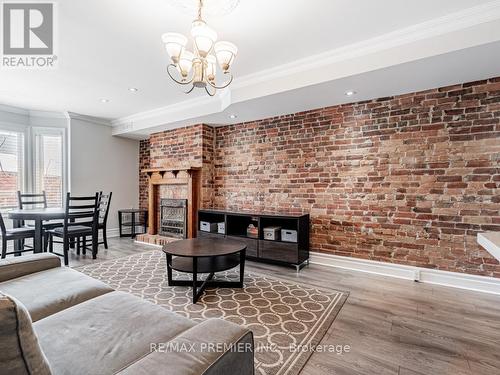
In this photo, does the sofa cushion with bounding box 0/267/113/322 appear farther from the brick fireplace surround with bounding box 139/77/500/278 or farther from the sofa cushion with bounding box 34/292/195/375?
the brick fireplace surround with bounding box 139/77/500/278

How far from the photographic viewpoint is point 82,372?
906mm

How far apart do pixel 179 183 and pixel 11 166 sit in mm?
3028

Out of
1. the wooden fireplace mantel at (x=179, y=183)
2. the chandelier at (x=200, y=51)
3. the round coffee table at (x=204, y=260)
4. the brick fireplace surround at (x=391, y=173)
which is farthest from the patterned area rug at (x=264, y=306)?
the chandelier at (x=200, y=51)

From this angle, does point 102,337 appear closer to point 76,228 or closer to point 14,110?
point 76,228

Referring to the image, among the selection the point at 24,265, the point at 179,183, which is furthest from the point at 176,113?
the point at 24,265

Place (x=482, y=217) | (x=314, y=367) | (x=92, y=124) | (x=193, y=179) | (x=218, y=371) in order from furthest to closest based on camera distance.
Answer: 1. (x=92, y=124)
2. (x=193, y=179)
3. (x=482, y=217)
4. (x=314, y=367)
5. (x=218, y=371)

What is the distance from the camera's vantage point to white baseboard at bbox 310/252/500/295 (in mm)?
2771

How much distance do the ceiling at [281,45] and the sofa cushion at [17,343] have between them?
2244 millimetres

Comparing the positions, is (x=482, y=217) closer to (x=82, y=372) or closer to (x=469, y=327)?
(x=469, y=327)

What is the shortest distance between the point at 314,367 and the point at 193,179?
3.67 m

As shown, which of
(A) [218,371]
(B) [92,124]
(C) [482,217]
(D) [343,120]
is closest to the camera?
(A) [218,371]

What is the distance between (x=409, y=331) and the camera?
2.00 m

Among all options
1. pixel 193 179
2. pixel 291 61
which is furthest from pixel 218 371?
pixel 193 179

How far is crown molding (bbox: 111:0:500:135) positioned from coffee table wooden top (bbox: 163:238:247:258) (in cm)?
191
